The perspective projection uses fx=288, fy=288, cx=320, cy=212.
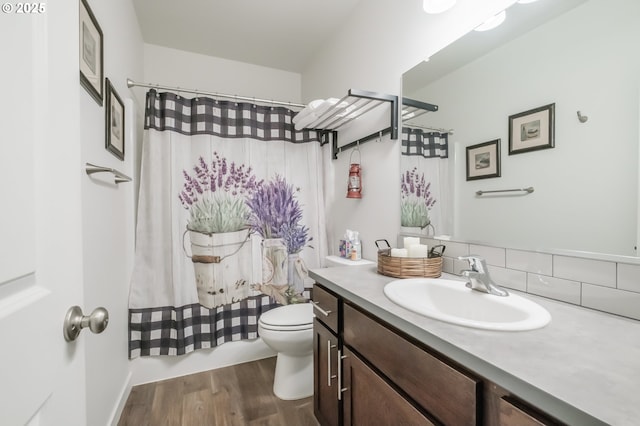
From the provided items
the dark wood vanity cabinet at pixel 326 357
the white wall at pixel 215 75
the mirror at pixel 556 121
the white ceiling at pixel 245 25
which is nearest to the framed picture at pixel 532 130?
the mirror at pixel 556 121

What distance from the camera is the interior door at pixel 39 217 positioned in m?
0.38

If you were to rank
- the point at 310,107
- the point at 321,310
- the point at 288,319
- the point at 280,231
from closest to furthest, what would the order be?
the point at 321,310 < the point at 288,319 < the point at 310,107 < the point at 280,231

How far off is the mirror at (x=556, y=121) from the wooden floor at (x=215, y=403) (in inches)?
54.3

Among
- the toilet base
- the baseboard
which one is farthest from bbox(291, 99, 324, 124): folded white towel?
the baseboard

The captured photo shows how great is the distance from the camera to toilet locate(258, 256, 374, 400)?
169 centimetres

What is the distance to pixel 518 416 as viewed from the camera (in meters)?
0.54

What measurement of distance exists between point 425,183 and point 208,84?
83.4 inches

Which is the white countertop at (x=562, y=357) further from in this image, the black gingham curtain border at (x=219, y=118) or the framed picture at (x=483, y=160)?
the black gingham curtain border at (x=219, y=118)

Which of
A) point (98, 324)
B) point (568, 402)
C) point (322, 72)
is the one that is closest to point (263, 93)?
point (322, 72)

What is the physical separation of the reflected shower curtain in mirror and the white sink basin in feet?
1.17

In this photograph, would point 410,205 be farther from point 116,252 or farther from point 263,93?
point 263,93

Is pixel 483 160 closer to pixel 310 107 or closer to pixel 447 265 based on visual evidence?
pixel 447 265

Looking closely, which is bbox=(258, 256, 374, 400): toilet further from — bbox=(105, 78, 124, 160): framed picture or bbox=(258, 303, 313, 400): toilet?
bbox=(105, 78, 124, 160): framed picture

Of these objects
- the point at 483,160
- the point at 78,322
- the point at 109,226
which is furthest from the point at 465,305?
the point at 109,226
